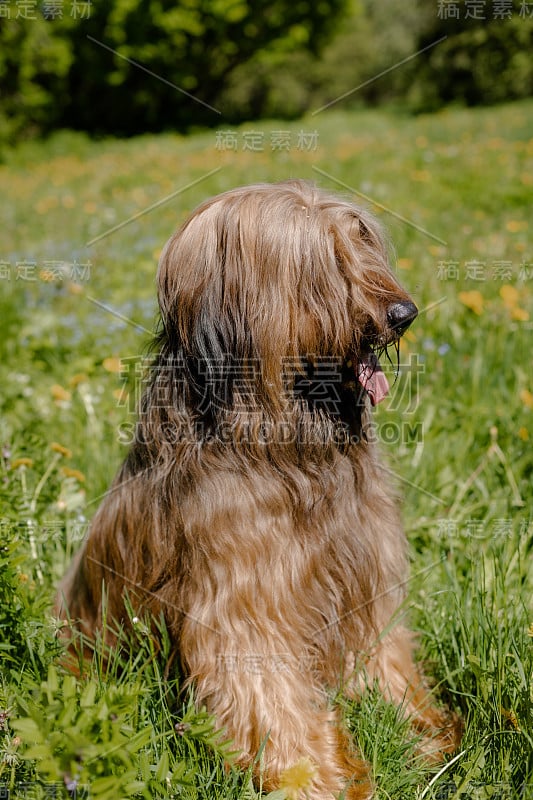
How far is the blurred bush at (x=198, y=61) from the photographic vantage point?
21.3 m

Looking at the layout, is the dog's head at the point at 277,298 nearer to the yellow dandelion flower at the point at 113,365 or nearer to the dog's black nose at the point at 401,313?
the dog's black nose at the point at 401,313

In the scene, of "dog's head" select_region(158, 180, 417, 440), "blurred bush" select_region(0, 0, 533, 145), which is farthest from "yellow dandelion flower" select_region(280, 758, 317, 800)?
"blurred bush" select_region(0, 0, 533, 145)

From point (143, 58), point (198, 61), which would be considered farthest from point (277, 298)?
point (198, 61)

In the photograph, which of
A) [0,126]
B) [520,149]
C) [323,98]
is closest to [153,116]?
[0,126]

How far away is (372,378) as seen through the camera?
82.1 inches

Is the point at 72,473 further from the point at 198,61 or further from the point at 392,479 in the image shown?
the point at 198,61

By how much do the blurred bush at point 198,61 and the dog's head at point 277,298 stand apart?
64.7 ft

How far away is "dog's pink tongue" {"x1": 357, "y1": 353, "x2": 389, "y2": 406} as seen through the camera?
207cm

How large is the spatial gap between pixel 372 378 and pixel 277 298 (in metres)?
0.39

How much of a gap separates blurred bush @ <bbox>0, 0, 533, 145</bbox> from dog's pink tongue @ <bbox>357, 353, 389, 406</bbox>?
19.8 meters

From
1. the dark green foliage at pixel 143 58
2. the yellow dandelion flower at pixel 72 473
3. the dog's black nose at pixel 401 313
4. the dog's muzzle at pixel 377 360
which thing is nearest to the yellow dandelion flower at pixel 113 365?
the yellow dandelion flower at pixel 72 473

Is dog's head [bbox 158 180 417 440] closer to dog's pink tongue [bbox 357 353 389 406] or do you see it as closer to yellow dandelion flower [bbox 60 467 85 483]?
dog's pink tongue [bbox 357 353 389 406]

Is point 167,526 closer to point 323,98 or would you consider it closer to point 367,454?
point 367,454

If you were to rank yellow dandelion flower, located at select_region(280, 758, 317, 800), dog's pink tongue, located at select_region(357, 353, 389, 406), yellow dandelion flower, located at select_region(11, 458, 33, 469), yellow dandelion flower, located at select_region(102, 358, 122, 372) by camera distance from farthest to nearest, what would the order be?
yellow dandelion flower, located at select_region(102, 358, 122, 372) → yellow dandelion flower, located at select_region(11, 458, 33, 469) → dog's pink tongue, located at select_region(357, 353, 389, 406) → yellow dandelion flower, located at select_region(280, 758, 317, 800)
